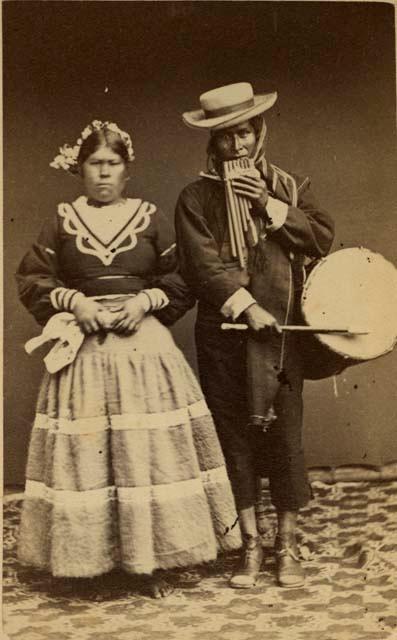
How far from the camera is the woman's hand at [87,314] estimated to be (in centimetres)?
286

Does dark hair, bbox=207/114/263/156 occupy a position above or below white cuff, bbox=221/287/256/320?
above

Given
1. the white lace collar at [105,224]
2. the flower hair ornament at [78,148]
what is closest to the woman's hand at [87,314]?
the white lace collar at [105,224]

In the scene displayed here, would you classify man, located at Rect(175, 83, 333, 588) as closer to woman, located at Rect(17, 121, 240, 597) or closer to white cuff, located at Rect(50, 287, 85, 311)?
woman, located at Rect(17, 121, 240, 597)

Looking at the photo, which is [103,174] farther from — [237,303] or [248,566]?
[248,566]

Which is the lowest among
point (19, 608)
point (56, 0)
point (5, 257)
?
point (19, 608)

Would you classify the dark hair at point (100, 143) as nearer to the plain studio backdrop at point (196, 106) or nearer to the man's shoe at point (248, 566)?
the plain studio backdrop at point (196, 106)

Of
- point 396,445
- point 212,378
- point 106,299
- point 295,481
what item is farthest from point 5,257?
point 396,445

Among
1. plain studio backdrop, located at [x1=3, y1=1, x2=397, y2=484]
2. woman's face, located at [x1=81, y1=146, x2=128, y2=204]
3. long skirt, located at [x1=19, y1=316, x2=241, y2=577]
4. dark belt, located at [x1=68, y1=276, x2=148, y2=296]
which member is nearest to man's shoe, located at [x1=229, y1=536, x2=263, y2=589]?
long skirt, located at [x1=19, y1=316, x2=241, y2=577]

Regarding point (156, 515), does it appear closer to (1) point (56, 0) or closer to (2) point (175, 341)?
(2) point (175, 341)

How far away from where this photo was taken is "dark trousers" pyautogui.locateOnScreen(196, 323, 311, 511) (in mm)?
2959

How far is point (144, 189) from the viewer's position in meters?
3.00

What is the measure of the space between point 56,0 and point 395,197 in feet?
4.56

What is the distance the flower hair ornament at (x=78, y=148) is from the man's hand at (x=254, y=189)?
38 cm

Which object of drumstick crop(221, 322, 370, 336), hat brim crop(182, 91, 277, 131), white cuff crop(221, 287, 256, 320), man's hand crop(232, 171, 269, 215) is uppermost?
hat brim crop(182, 91, 277, 131)
